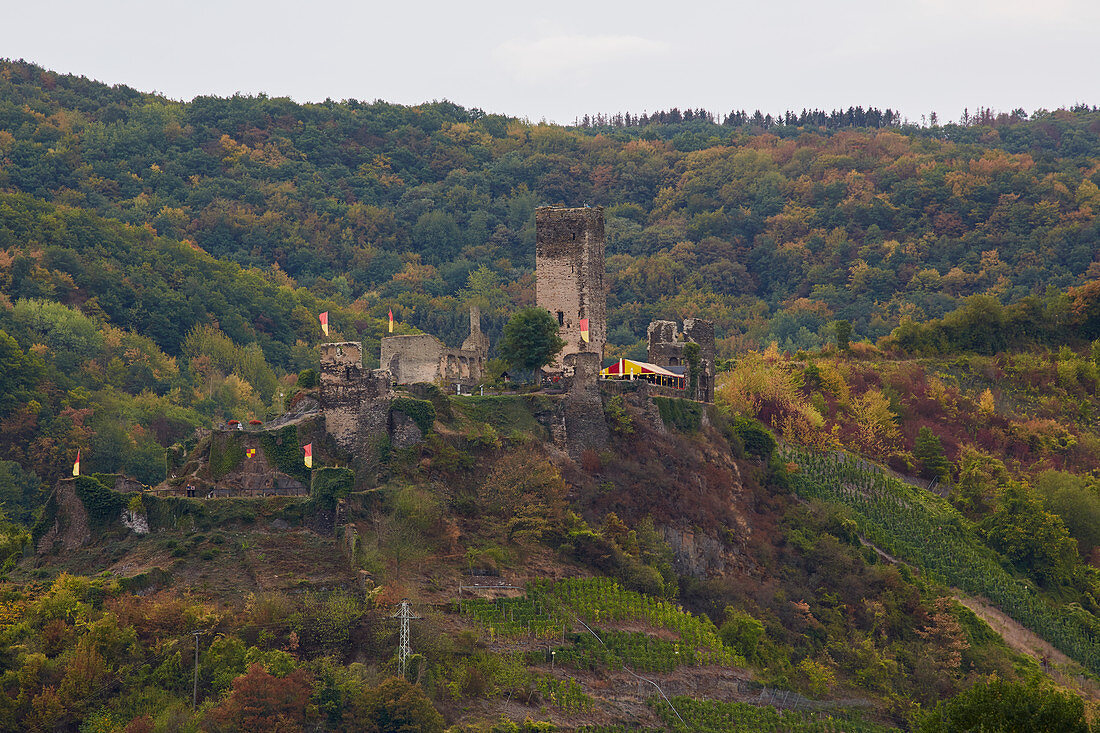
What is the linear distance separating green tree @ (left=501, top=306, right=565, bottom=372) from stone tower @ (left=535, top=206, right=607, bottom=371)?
7.38 ft

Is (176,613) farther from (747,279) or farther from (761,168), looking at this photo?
(761,168)

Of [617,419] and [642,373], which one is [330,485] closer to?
[617,419]

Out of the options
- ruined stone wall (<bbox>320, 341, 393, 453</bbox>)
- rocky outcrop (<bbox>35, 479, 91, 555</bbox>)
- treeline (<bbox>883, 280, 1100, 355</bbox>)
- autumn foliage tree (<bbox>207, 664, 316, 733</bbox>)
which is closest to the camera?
autumn foliage tree (<bbox>207, 664, 316, 733</bbox>)

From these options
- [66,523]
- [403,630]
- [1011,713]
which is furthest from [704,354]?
[1011,713]

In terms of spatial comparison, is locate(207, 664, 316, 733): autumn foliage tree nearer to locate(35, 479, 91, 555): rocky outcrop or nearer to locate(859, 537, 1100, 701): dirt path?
locate(35, 479, 91, 555): rocky outcrop

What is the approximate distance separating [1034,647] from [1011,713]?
3027 centimetres

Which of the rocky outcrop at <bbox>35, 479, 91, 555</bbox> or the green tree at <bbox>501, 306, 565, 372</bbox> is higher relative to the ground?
the green tree at <bbox>501, 306, 565, 372</bbox>

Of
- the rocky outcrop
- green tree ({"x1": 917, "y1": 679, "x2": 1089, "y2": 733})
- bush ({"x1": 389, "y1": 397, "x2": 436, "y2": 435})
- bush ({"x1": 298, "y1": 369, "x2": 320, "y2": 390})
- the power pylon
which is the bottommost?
the power pylon

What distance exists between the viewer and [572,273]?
65750mm

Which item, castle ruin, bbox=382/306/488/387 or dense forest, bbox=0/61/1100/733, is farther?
castle ruin, bbox=382/306/488/387

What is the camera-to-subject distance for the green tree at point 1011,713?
3534 centimetres

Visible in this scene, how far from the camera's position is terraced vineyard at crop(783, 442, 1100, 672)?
6600 cm

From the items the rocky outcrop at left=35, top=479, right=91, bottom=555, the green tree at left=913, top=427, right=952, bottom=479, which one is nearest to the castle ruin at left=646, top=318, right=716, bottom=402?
the green tree at left=913, top=427, right=952, bottom=479

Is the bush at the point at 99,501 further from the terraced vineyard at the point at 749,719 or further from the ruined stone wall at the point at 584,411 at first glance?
the terraced vineyard at the point at 749,719
